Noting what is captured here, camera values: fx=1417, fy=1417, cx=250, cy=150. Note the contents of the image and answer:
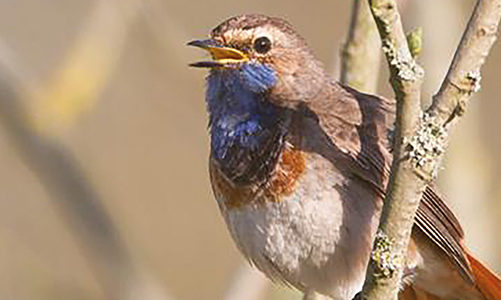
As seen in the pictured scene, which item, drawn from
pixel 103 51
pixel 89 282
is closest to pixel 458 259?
pixel 103 51

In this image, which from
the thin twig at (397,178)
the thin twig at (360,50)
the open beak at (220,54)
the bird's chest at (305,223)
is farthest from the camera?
the thin twig at (360,50)

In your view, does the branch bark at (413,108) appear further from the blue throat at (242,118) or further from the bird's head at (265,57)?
the bird's head at (265,57)

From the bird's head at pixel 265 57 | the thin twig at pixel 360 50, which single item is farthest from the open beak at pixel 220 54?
the thin twig at pixel 360 50

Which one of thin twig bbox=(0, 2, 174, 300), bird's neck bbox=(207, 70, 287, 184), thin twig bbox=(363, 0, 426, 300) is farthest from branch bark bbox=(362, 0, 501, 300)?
thin twig bbox=(0, 2, 174, 300)

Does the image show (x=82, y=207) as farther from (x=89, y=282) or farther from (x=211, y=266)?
(x=211, y=266)

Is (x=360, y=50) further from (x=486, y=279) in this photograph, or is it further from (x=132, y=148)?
(x=132, y=148)

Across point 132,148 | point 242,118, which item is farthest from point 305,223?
point 132,148

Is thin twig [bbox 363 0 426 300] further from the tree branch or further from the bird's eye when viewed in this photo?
the bird's eye

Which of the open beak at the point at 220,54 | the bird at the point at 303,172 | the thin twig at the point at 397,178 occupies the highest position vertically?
the open beak at the point at 220,54
